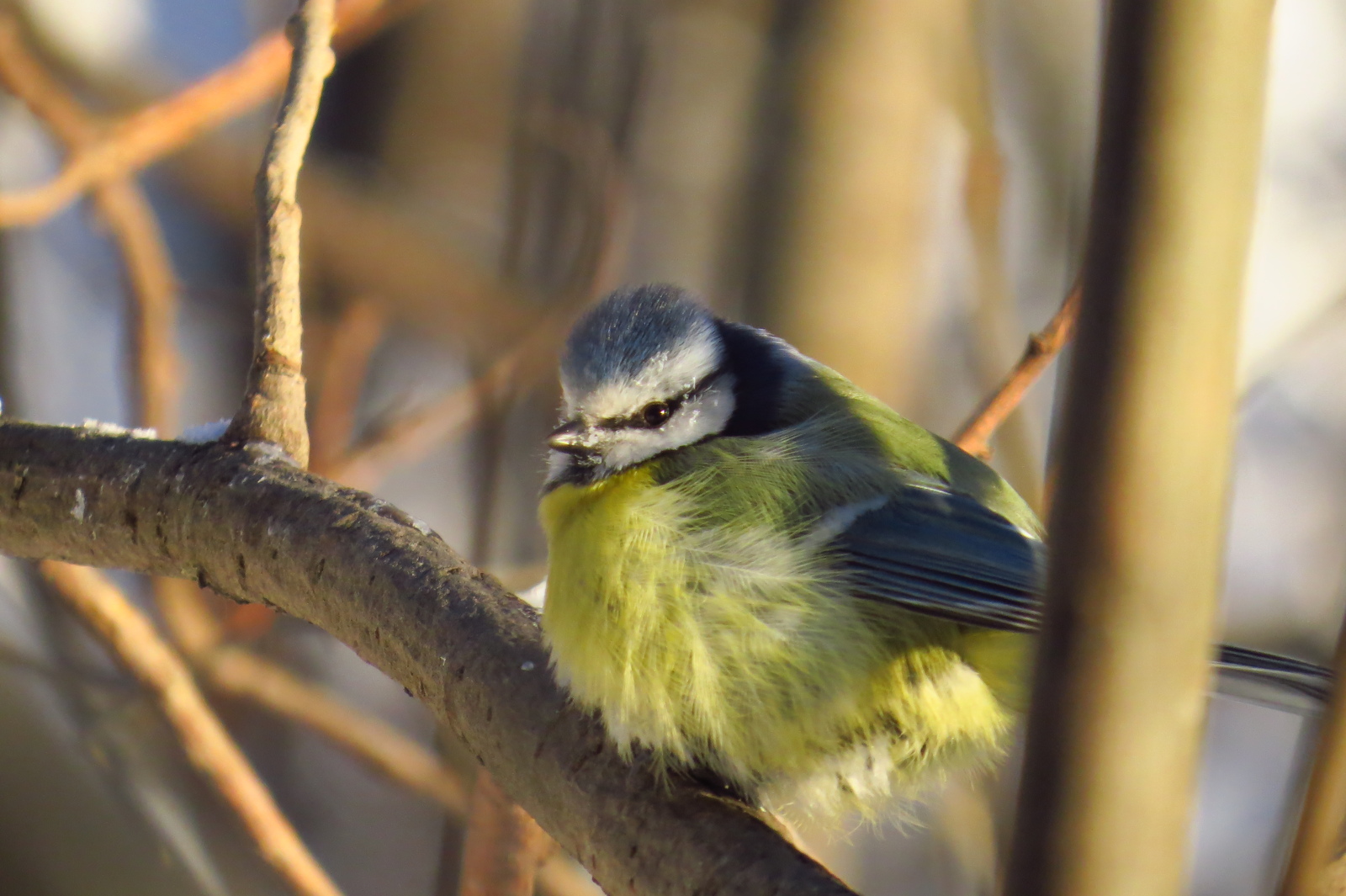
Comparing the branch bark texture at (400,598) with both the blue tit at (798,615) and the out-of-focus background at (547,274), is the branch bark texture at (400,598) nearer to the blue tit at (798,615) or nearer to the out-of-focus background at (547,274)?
the blue tit at (798,615)

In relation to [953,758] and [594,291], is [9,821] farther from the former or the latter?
[953,758]

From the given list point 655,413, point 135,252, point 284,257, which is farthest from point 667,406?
point 135,252

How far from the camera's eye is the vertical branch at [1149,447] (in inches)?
18.8

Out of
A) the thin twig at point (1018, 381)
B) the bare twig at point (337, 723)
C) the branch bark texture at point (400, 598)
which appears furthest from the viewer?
the bare twig at point (337, 723)

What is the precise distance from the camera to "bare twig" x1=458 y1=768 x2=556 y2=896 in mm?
1241

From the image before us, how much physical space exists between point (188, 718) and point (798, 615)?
2.65 ft

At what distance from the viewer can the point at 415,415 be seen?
6.81 feet

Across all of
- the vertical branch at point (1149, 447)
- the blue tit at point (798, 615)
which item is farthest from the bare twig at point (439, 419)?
the vertical branch at point (1149, 447)

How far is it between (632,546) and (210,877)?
1.72 metres

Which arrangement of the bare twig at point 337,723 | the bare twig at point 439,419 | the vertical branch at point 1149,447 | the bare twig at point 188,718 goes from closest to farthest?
the vertical branch at point 1149,447 < the bare twig at point 188,718 < the bare twig at point 337,723 < the bare twig at point 439,419

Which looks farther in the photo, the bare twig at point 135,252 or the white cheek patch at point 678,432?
the bare twig at point 135,252

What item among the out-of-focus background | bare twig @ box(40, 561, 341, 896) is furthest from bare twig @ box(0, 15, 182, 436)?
bare twig @ box(40, 561, 341, 896)

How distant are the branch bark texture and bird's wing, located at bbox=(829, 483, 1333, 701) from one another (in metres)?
0.22

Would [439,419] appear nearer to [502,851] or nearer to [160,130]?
[160,130]
